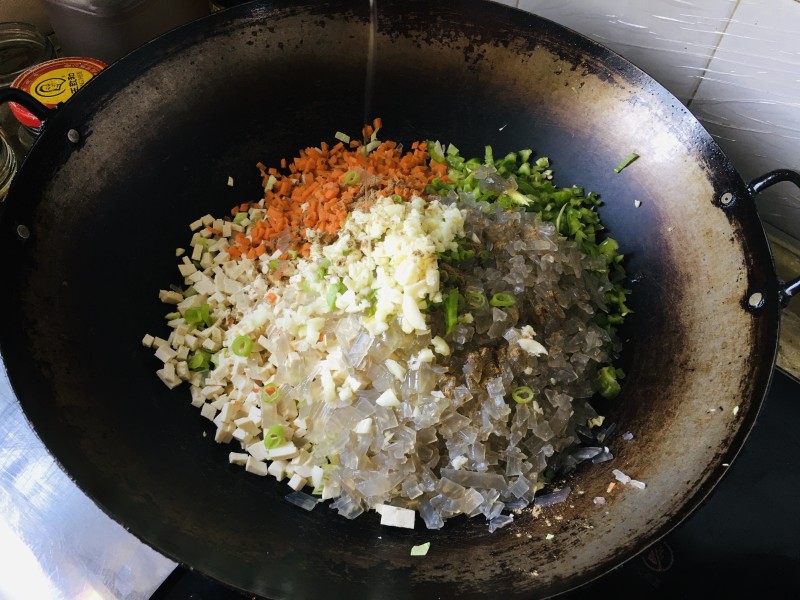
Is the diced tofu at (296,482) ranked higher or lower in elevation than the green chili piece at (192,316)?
lower

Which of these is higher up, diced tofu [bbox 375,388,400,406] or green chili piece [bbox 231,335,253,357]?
diced tofu [bbox 375,388,400,406]

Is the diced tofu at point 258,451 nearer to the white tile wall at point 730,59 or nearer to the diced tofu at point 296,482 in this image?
the diced tofu at point 296,482

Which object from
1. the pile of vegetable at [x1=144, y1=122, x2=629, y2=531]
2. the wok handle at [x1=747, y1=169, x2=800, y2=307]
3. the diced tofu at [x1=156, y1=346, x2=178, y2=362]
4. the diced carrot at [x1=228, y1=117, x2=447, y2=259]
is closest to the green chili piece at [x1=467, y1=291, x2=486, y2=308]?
the pile of vegetable at [x1=144, y1=122, x2=629, y2=531]

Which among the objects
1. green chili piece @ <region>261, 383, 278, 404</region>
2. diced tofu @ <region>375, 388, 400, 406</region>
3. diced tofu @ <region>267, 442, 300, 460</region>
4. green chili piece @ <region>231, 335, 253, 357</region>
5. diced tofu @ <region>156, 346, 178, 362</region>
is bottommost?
diced tofu @ <region>267, 442, 300, 460</region>

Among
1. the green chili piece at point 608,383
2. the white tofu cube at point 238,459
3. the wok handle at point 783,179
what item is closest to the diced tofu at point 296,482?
the white tofu cube at point 238,459

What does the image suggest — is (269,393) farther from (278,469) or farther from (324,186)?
(324,186)

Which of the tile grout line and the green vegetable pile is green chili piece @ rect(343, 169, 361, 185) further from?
the tile grout line
